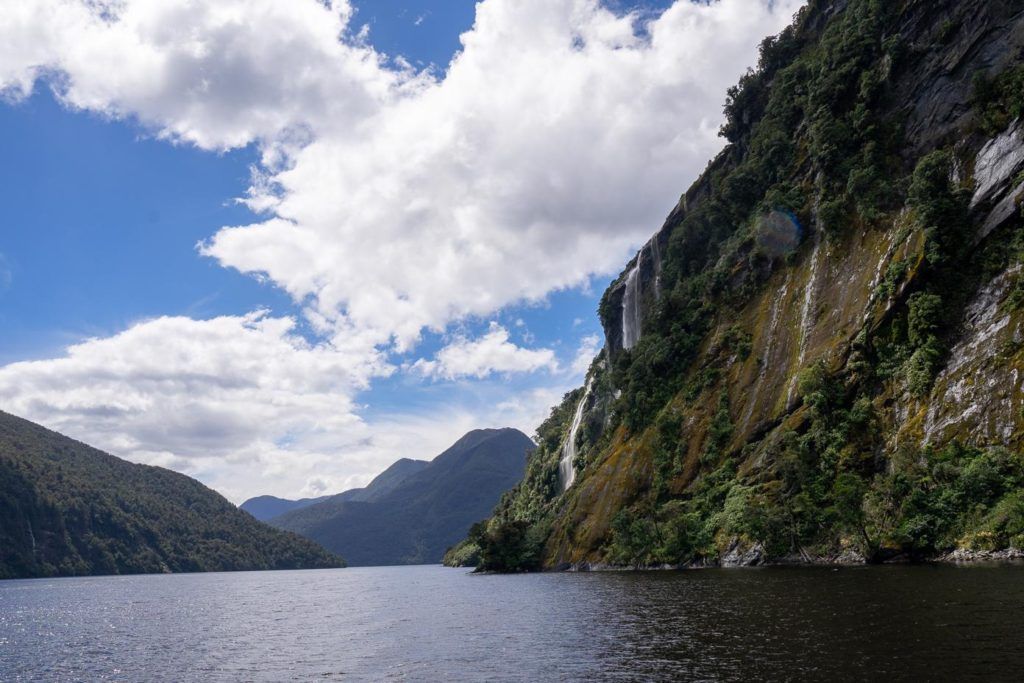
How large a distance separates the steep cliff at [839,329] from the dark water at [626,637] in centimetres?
977

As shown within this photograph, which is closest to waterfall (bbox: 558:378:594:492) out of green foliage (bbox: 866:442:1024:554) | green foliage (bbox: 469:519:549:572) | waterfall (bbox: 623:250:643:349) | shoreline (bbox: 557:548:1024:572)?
waterfall (bbox: 623:250:643:349)

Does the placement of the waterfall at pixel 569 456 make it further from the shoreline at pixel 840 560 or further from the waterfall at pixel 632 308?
the shoreline at pixel 840 560

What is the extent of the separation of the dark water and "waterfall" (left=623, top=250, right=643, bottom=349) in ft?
242

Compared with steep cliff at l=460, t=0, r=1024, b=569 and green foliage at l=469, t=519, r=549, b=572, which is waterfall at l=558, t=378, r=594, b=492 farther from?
green foliage at l=469, t=519, r=549, b=572

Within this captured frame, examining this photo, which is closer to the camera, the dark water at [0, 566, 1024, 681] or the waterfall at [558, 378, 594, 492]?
the dark water at [0, 566, 1024, 681]

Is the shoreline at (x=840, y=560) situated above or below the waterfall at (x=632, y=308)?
below

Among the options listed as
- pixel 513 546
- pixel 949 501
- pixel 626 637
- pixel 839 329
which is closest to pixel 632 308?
pixel 513 546

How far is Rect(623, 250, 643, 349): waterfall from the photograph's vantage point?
435 feet

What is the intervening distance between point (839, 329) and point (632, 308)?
59.9m

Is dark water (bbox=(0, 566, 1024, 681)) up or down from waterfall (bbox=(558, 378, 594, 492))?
down

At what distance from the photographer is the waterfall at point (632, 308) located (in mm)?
132625

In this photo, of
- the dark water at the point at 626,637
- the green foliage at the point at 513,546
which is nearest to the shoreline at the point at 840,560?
the dark water at the point at 626,637

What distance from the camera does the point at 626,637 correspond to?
32875 mm

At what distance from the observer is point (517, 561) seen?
114125 mm
